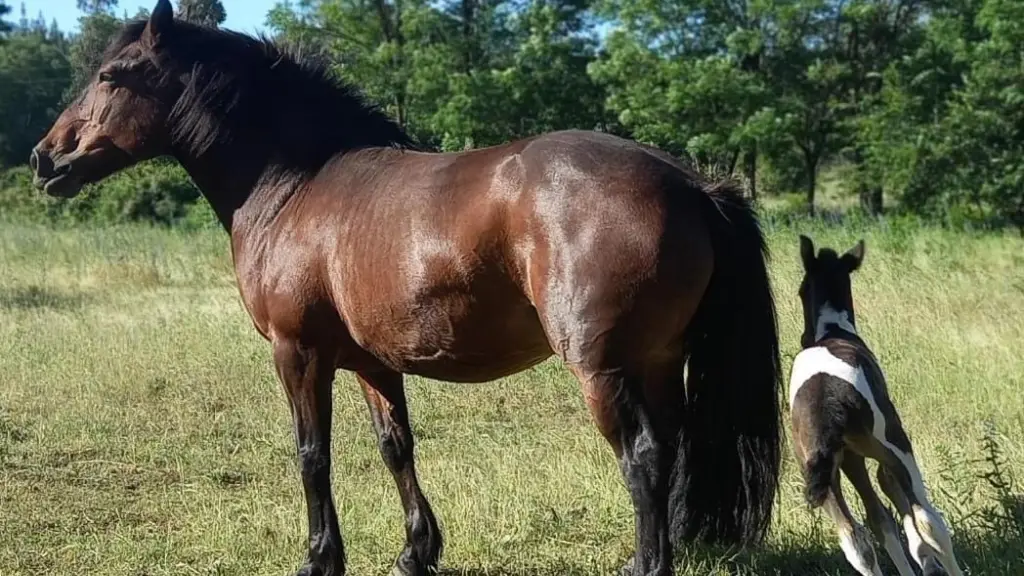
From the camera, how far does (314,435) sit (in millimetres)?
3963

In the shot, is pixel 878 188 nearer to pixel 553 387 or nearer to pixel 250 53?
pixel 553 387

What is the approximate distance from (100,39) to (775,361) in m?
3.48

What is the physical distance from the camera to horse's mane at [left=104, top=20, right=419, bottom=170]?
4211mm

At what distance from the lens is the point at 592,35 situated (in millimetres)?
29891

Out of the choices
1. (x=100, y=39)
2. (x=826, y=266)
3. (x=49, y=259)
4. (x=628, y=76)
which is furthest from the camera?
(x=628, y=76)

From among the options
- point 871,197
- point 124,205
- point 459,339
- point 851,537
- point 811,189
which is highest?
point 459,339

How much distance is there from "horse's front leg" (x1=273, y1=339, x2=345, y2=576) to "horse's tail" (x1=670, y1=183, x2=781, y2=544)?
137cm

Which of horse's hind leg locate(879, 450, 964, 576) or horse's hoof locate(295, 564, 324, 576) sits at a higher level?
horse's hind leg locate(879, 450, 964, 576)

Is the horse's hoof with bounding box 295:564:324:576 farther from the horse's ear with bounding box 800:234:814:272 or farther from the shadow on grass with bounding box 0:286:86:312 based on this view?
the shadow on grass with bounding box 0:286:86:312

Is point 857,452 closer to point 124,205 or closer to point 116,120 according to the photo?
point 116,120

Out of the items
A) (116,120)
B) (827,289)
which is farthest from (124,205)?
(827,289)

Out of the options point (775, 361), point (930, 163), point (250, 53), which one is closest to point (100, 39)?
point (250, 53)

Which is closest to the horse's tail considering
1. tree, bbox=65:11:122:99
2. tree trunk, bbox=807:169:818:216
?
tree, bbox=65:11:122:99

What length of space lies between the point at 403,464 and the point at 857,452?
6.48ft
